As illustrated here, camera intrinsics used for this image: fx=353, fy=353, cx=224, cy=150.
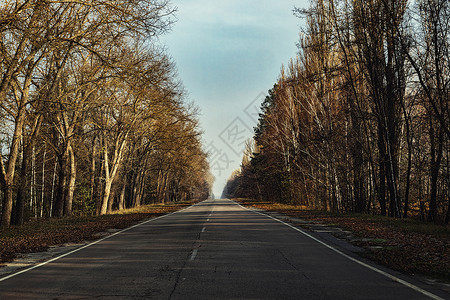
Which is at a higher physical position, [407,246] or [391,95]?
[391,95]

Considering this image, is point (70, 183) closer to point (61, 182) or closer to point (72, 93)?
point (61, 182)

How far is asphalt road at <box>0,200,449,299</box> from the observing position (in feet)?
17.9

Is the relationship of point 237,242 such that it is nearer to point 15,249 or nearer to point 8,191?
point 15,249

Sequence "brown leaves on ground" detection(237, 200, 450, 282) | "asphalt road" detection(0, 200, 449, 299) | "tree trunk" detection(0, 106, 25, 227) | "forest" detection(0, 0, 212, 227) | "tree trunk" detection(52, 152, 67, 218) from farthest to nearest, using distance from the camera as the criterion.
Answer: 1. "tree trunk" detection(52, 152, 67, 218)
2. "tree trunk" detection(0, 106, 25, 227)
3. "forest" detection(0, 0, 212, 227)
4. "brown leaves on ground" detection(237, 200, 450, 282)
5. "asphalt road" detection(0, 200, 449, 299)

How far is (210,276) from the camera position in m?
6.59

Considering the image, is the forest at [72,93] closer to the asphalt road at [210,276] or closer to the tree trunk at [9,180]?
the tree trunk at [9,180]

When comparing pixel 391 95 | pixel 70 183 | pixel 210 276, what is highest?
pixel 391 95

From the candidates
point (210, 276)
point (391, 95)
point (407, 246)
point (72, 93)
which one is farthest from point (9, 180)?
point (391, 95)

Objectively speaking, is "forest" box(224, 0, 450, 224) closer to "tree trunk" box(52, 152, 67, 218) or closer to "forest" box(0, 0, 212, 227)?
"forest" box(0, 0, 212, 227)

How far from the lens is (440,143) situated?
15.8 m

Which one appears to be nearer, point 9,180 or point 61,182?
point 9,180

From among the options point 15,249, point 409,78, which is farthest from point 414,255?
point 409,78

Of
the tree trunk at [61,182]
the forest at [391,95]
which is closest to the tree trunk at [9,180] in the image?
the tree trunk at [61,182]

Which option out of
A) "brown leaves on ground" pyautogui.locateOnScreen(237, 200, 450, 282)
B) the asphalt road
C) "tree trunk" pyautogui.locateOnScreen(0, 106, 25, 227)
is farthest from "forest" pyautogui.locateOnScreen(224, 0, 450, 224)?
"tree trunk" pyautogui.locateOnScreen(0, 106, 25, 227)
